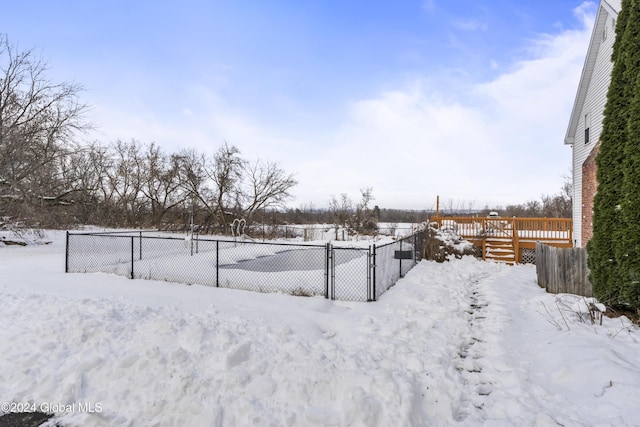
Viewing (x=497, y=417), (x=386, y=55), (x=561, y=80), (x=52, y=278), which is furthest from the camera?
(x=561, y=80)

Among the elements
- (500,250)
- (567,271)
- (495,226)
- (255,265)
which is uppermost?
(495,226)

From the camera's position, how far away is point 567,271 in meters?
7.20

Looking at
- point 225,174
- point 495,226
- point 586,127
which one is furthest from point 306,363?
point 225,174

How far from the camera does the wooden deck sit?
1339 cm

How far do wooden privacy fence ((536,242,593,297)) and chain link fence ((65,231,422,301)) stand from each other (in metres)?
3.53

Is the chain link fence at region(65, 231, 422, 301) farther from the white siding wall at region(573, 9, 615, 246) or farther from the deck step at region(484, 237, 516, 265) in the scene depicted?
the white siding wall at region(573, 9, 615, 246)

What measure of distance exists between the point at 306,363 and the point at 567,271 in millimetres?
6882

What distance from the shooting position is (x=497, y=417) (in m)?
2.84

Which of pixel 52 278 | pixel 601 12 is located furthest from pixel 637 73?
pixel 52 278

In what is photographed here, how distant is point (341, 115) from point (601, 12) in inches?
371

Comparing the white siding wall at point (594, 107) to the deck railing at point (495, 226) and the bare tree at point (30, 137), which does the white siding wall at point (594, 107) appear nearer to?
the deck railing at point (495, 226)

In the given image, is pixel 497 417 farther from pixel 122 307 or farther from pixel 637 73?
pixel 637 73

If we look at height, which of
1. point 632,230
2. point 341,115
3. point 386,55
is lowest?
point 632,230

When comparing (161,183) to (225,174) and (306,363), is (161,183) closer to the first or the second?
(225,174)
